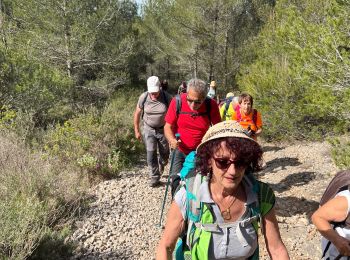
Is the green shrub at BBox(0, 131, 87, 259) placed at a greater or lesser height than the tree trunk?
lesser

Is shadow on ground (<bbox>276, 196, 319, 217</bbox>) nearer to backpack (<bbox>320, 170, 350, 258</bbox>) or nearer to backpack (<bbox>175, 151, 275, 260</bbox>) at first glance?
backpack (<bbox>320, 170, 350, 258</bbox>)

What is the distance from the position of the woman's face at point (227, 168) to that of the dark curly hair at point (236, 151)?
0.02 m

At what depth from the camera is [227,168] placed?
171cm

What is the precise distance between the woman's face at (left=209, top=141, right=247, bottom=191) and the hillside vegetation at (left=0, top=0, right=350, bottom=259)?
2.09m

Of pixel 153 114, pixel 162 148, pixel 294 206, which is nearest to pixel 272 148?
pixel 294 206

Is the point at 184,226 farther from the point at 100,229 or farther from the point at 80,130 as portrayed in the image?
the point at 80,130

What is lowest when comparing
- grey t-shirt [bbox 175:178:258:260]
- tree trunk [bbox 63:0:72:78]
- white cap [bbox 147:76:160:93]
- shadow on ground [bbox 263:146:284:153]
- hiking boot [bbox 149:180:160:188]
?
shadow on ground [bbox 263:146:284:153]

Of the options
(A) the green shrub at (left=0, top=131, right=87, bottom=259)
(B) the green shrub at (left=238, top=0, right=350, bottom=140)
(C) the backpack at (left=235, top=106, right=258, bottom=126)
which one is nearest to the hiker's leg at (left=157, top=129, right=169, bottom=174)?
(C) the backpack at (left=235, top=106, right=258, bottom=126)

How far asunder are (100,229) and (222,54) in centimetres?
1527

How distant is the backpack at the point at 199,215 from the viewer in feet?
5.49

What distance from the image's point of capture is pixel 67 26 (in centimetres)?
1145

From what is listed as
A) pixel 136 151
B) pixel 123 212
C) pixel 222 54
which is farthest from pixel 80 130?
pixel 222 54

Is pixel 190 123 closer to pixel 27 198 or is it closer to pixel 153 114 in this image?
pixel 153 114

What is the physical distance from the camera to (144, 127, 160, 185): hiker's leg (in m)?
5.34
